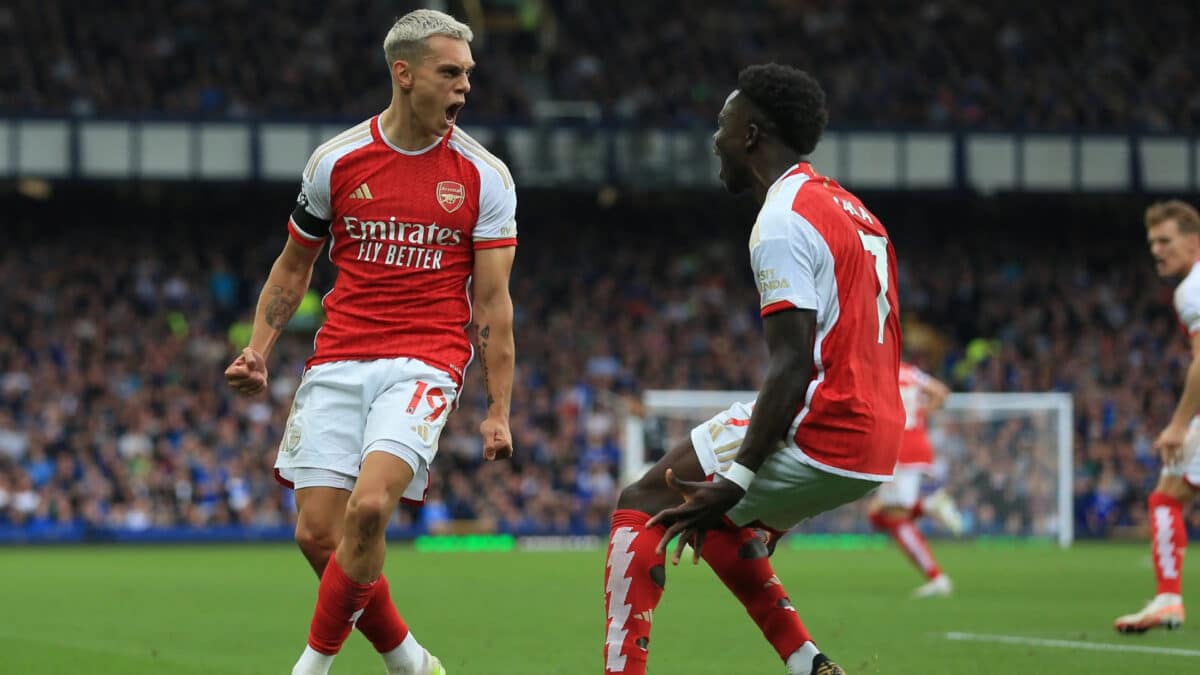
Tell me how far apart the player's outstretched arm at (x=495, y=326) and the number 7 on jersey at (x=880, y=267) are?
1478 millimetres

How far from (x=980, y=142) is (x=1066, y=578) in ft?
65.5

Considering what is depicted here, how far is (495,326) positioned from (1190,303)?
4733mm

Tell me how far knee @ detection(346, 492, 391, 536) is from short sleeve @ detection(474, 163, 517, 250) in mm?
1086

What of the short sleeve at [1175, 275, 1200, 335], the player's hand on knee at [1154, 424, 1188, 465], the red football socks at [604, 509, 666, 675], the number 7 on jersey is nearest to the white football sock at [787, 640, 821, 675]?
the red football socks at [604, 509, 666, 675]

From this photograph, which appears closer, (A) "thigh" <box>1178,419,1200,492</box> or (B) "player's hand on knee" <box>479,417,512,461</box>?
(B) "player's hand on knee" <box>479,417,512,461</box>

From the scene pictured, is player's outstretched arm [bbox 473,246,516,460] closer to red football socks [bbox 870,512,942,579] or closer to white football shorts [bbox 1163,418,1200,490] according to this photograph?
white football shorts [bbox 1163,418,1200,490]

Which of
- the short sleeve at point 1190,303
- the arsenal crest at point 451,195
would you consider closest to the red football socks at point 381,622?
the arsenal crest at point 451,195

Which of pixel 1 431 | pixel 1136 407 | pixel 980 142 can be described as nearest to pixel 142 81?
pixel 1 431

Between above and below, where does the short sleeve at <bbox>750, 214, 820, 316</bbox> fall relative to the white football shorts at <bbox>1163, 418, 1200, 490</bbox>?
above

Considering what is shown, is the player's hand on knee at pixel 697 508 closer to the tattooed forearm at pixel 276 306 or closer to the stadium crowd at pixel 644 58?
the tattooed forearm at pixel 276 306

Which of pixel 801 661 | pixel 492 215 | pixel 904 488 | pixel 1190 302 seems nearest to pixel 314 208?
pixel 492 215

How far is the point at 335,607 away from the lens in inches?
250

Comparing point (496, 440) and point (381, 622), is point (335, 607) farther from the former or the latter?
point (496, 440)

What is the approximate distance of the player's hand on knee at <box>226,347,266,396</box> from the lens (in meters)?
6.50
